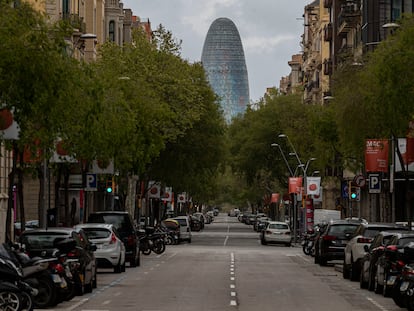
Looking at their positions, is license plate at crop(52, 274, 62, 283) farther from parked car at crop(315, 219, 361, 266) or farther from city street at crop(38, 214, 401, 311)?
parked car at crop(315, 219, 361, 266)

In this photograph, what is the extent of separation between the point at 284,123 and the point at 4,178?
52.6 metres

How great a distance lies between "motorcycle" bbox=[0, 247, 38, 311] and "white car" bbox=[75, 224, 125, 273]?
1566 cm

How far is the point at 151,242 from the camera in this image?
201ft

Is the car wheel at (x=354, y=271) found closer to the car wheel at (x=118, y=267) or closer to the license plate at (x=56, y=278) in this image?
the car wheel at (x=118, y=267)

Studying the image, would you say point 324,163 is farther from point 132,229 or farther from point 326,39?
point 326,39

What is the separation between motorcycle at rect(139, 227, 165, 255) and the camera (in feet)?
197

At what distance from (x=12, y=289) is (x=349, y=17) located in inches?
2919

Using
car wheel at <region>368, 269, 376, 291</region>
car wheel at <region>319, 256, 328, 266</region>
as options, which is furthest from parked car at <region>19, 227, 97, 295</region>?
car wheel at <region>319, 256, 328, 266</region>

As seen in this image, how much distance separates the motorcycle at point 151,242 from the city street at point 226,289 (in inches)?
406

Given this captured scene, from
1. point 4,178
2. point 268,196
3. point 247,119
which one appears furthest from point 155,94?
point 268,196

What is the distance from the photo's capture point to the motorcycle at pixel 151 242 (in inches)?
2360

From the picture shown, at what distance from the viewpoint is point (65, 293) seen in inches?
1051

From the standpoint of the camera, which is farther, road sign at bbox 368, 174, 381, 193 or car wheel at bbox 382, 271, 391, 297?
road sign at bbox 368, 174, 381, 193

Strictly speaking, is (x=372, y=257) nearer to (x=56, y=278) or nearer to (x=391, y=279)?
(x=391, y=279)
